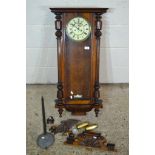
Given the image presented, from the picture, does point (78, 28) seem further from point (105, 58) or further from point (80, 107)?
point (80, 107)

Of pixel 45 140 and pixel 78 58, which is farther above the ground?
pixel 78 58

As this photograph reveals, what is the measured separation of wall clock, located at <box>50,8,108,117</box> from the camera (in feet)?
4.39

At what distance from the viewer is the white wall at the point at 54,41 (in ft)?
4.22

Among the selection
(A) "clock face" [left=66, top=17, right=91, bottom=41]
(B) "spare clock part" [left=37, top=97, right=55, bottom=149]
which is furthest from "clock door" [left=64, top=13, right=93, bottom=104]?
(B) "spare clock part" [left=37, top=97, right=55, bottom=149]

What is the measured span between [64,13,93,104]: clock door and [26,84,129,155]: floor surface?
8cm

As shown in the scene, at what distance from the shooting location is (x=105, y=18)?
133 centimetres

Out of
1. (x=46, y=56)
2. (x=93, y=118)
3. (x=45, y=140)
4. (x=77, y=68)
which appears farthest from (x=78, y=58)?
(x=45, y=140)

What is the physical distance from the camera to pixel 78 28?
138 cm

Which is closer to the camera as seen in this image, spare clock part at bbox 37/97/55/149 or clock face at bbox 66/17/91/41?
spare clock part at bbox 37/97/55/149

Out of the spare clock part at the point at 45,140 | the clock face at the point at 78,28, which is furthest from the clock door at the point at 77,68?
the spare clock part at the point at 45,140

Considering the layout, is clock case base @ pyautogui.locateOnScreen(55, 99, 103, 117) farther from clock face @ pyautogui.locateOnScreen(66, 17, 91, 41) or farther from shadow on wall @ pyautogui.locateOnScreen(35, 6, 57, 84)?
clock face @ pyautogui.locateOnScreen(66, 17, 91, 41)

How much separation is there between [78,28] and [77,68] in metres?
0.19
